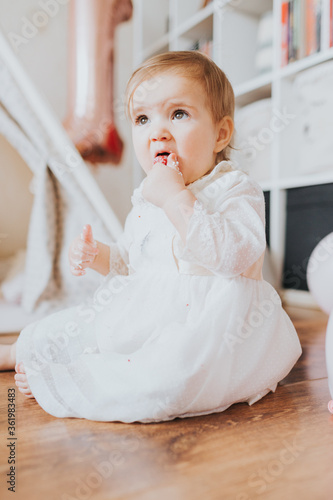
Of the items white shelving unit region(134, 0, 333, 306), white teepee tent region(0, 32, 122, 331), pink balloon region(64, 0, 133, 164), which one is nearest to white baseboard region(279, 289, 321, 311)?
white shelving unit region(134, 0, 333, 306)

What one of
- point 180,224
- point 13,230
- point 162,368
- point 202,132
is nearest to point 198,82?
point 202,132

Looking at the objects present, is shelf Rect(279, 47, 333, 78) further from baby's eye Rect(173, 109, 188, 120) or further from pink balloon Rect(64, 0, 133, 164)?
baby's eye Rect(173, 109, 188, 120)

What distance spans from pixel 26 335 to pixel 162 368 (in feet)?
0.92

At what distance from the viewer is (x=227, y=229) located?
0.62 metres

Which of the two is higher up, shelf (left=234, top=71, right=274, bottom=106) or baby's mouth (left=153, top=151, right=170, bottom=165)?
shelf (left=234, top=71, right=274, bottom=106)

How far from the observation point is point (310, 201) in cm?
164

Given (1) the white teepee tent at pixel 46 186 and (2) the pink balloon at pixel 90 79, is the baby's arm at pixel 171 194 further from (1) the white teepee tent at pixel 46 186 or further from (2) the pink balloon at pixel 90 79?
(2) the pink balloon at pixel 90 79

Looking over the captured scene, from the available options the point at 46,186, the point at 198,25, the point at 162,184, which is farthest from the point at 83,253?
the point at 198,25

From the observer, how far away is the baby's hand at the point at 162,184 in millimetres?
644

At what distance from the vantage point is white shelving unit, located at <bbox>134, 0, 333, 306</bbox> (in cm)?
165

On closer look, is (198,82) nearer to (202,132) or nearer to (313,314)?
(202,132)

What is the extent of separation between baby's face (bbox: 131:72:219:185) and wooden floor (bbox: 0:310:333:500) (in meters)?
0.39

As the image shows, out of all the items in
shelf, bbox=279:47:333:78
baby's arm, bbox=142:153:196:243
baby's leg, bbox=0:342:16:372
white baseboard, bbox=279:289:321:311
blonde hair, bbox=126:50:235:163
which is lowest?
white baseboard, bbox=279:289:321:311

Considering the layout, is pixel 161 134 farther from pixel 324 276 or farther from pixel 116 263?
pixel 324 276
